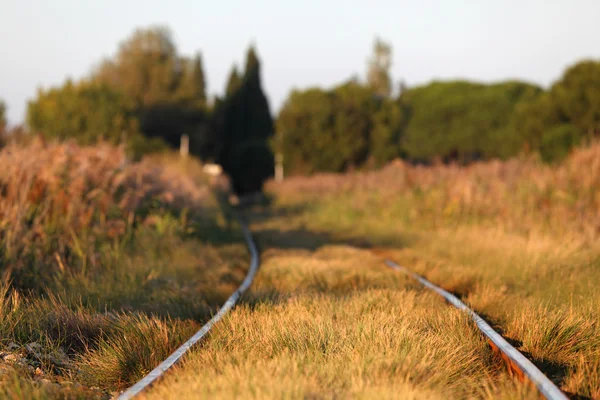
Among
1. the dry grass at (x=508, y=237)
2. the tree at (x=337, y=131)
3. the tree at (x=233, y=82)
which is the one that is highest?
the tree at (x=233, y=82)

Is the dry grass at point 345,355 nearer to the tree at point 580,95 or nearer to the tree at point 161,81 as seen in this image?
the tree at point 580,95

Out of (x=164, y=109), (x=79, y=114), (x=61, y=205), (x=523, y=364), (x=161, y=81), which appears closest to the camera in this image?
(x=523, y=364)

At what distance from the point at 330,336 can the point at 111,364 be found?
1.46 metres

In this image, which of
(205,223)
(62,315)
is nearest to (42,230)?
(62,315)

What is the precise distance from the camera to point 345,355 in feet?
12.6

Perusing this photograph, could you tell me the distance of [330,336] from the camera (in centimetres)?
419

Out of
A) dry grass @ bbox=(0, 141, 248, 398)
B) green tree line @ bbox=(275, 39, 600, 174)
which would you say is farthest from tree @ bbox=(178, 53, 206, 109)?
dry grass @ bbox=(0, 141, 248, 398)

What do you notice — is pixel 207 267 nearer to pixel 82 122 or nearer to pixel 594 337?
pixel 594 337

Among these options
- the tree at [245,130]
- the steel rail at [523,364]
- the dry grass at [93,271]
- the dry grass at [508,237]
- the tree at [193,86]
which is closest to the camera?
the steel rail at [523,364]

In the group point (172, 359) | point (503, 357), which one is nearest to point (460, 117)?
point (503, 357)

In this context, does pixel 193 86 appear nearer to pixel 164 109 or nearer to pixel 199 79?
pixel 199 79

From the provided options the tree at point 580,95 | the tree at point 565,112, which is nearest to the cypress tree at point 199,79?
the tree at point 565,112

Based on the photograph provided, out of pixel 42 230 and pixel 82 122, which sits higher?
pixel 82 122

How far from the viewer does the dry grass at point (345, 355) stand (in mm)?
3213
